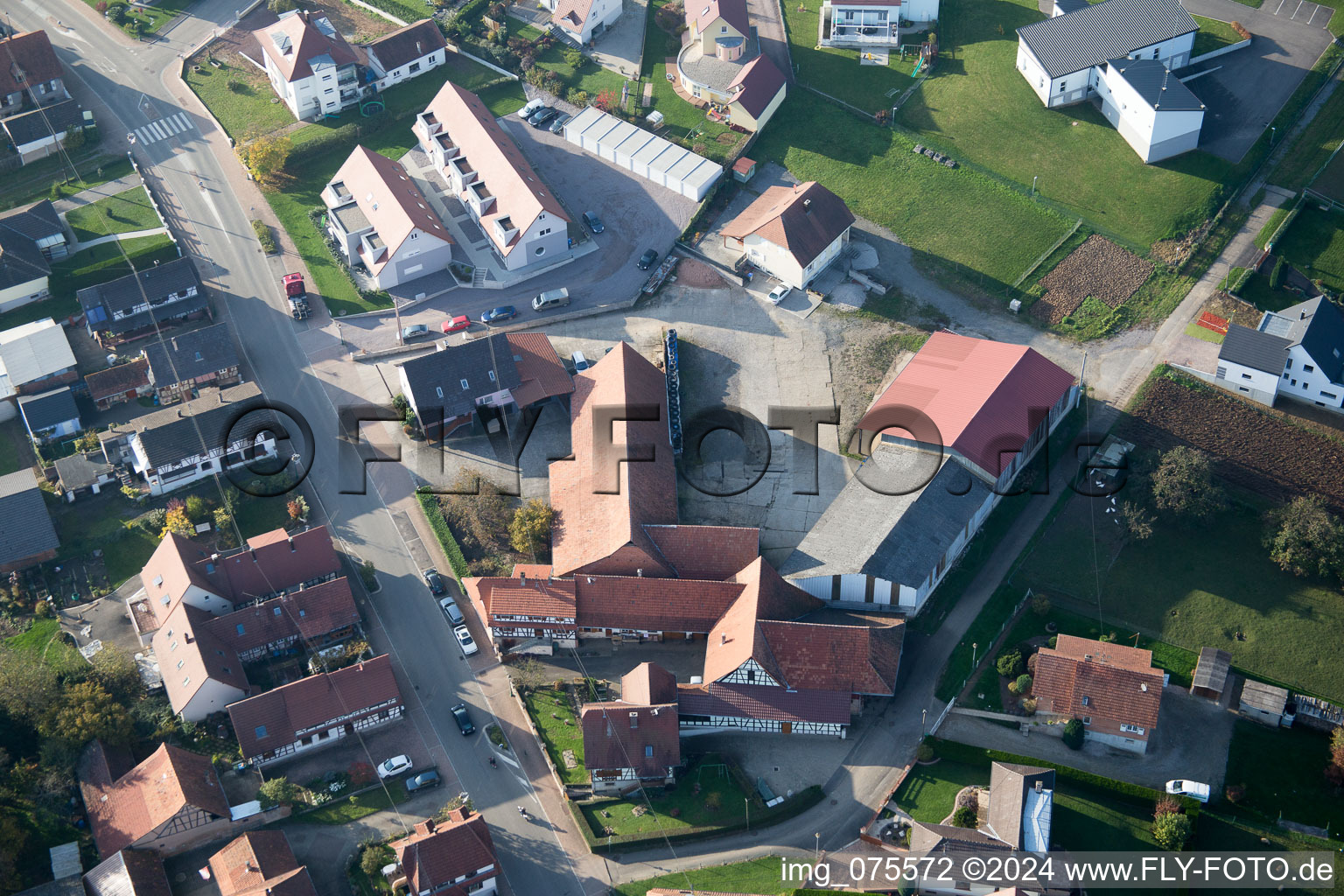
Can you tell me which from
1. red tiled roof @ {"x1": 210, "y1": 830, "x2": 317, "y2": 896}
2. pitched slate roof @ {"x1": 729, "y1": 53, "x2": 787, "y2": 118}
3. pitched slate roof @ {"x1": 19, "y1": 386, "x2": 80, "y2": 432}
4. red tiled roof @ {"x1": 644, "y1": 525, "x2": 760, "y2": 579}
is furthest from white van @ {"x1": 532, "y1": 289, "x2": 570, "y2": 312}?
red tiled roof @ {"x1": 210, "y1": 830, "x2": 317, "y2": 896}

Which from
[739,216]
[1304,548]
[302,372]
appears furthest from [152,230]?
[1304,548]

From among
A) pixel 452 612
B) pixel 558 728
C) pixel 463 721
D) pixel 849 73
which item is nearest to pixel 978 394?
pixel 558 728

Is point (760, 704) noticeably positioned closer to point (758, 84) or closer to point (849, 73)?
point (758, 84)

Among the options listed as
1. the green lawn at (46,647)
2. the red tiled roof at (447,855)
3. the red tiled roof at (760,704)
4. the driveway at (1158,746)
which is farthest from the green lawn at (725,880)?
the green lawn at (46,647)

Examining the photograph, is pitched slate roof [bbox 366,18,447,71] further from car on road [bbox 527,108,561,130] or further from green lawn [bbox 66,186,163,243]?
green lawn [bbox 66,186,163,243]

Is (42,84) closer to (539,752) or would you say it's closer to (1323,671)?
(539,752)
